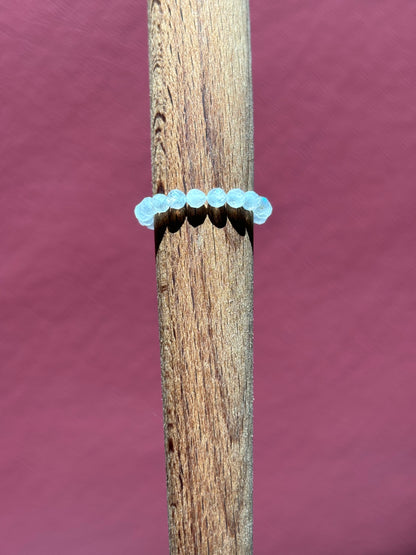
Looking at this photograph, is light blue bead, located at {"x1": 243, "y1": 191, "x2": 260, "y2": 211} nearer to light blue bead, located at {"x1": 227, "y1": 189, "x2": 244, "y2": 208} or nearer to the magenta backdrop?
light blue bead, located at {"x1": 227, "y1": 189, "x2": 244, "y2": 208}

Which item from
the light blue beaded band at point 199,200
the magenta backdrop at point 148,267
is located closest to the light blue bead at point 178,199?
the light blue beaded band at point 199,200

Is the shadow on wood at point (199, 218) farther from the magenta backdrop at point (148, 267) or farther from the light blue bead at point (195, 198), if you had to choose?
the magenta backdrop at point (148, 267)

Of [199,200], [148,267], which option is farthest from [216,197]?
[148,267]

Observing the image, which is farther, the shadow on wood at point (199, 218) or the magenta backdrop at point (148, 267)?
the magenta backdrop at point (148, 267)

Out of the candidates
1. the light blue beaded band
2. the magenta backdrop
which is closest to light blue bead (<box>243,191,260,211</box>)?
the light blue beaded band

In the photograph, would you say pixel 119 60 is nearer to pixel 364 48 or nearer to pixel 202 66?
pixel 364 48

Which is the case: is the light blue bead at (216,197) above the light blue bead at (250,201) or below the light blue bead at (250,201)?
below
